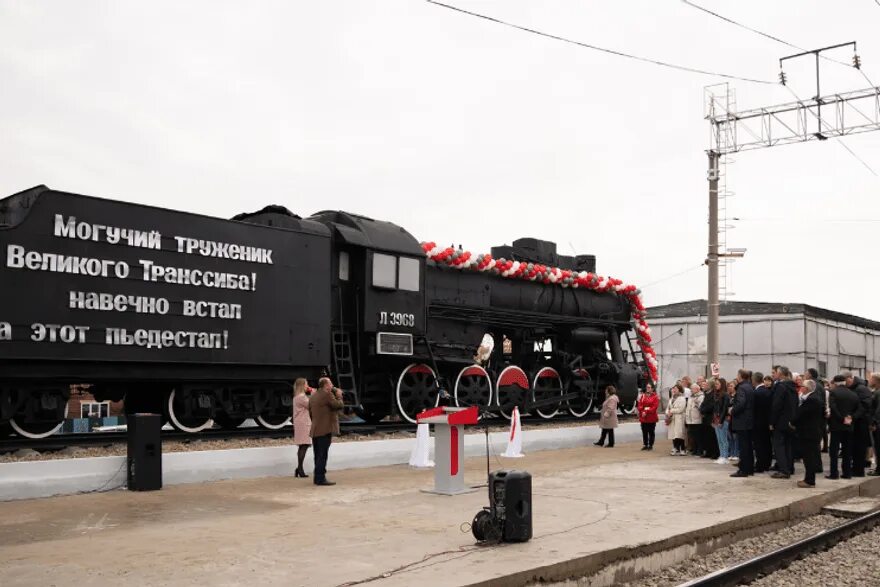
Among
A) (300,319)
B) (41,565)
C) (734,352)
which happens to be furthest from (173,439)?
(734,352)

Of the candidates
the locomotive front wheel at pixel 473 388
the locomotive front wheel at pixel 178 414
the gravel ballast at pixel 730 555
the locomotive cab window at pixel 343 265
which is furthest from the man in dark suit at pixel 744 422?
the locomotive front wheel at pixel 178 414

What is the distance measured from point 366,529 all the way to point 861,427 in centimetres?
838

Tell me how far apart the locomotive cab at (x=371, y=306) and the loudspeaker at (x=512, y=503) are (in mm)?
7936

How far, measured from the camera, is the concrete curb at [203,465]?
30.7 feet

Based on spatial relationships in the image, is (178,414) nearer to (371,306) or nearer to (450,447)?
(371,306)

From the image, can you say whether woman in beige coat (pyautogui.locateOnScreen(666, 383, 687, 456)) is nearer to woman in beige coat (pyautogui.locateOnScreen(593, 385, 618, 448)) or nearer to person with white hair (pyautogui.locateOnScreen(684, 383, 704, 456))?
person with white hair (pyautogui.locateOnScreen(684, 383, 704, 456))

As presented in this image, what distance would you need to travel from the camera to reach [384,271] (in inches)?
613

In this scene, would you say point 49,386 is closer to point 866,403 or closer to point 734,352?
point 866,403

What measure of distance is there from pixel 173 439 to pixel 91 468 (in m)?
2.61

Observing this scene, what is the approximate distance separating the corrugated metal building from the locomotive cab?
76.4 ft

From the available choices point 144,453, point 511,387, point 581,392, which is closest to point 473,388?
point 511,387

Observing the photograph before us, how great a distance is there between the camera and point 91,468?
9891 millimetres

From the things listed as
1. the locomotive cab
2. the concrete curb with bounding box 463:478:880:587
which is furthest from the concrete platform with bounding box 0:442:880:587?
the locomotive cab

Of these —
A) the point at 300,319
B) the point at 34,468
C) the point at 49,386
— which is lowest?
the point at 34,468
